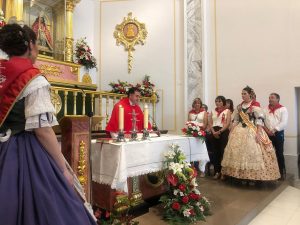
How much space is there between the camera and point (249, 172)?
439 cm

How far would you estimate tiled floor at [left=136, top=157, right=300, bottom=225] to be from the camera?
3146 millimetres

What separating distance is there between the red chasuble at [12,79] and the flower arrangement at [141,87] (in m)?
5.22

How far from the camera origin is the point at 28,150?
1.50m

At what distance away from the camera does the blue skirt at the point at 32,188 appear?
139 centimetres

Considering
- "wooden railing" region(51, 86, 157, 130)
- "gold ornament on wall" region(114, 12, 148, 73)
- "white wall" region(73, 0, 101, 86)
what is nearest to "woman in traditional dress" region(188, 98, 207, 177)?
"wooden railing" region(51, 86, 157, 130)

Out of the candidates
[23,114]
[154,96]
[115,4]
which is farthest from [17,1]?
[23,114]

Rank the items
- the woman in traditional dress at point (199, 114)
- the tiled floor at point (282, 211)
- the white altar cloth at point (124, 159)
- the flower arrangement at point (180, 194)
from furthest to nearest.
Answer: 1. the woman in traditional dress at point (199, 114)
2. the tiled floor at point (282, 211)
3. the flower arrangement at point (180, 194)
4. the white altar cloth at point (124, 159)

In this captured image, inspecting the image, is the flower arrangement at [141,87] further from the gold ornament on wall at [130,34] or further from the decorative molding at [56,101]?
the decorative molding at [56,101]

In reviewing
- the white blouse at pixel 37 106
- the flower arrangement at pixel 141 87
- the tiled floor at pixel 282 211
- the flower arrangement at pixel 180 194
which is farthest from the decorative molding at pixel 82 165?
the flower arrangement at pixel 141 87

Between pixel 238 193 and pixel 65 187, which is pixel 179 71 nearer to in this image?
pixel 238 193

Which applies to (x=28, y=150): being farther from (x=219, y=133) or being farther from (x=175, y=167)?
(x=219, y=133)

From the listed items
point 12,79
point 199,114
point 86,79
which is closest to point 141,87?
point 86,79

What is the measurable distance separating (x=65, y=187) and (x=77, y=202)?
11 cm

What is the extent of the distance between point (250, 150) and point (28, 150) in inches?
145
